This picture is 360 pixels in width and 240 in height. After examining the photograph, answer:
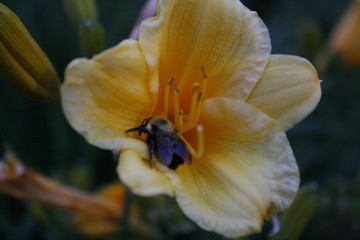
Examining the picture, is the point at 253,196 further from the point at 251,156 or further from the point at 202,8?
the point at 202,8

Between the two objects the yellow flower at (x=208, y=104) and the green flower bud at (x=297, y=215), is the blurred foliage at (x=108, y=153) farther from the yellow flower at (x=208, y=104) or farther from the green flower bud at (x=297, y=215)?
the yellow flower at (x=208, y=104)

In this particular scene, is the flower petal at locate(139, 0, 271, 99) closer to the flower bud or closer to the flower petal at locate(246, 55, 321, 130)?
the flower petal at locate(246, 55, 321, 130)

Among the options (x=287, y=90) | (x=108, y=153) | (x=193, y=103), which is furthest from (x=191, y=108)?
(x=108, y=153)

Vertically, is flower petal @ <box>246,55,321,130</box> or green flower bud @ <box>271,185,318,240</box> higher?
flower petal @ <box>246,55,321,130</box>

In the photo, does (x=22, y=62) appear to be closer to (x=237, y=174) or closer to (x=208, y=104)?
(x=208, y=104)

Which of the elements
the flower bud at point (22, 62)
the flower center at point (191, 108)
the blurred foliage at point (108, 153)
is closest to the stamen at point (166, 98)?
the flower center at point (191, 108)

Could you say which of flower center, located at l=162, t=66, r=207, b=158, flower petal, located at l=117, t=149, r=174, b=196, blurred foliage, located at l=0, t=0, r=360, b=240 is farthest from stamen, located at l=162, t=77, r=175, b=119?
blurred foliage, located at l=0, t=0, r=360, b=240
